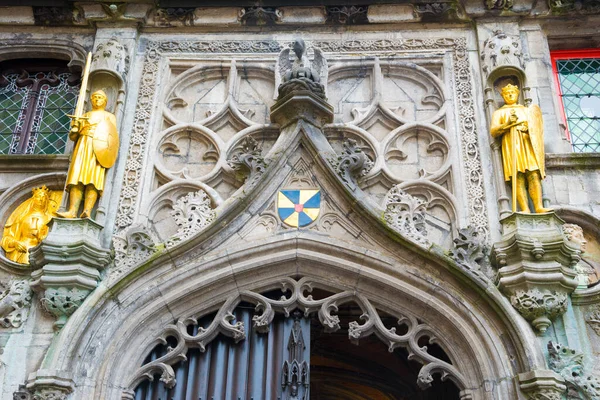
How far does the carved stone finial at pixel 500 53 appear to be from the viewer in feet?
32.3

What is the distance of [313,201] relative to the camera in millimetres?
9133

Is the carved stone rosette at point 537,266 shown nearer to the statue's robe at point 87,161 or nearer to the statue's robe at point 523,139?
the statue's robe at point 523,139

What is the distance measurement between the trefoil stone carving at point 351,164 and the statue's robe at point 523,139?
145cm

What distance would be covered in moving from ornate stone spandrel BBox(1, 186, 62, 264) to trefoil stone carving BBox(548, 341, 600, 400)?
17.0 feet

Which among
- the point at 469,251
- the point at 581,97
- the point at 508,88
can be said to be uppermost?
the point at 581,97

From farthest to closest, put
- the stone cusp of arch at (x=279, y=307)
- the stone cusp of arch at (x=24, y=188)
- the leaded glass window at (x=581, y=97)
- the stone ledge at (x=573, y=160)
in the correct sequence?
the leaded glass window at (x=581, y=97) → the stone cusp of arch at (x=24, y=188) → the stone ledge at (x=573, y=160) → the stone cusp of arch at (x=279, y=307)

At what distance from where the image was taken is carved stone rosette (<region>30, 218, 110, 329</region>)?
830cm

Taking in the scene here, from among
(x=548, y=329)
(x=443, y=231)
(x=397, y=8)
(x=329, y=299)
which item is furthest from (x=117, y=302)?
(x=397, y=8)

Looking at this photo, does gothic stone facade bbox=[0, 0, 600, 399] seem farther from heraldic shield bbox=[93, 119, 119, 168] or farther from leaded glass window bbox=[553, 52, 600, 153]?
leaded glass window bbox=[553, 52, 600, 153]

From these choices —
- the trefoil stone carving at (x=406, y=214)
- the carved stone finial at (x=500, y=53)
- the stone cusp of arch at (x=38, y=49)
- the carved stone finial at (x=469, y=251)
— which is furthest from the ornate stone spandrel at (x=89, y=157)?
the carved stone finial at (x=500, y=53)

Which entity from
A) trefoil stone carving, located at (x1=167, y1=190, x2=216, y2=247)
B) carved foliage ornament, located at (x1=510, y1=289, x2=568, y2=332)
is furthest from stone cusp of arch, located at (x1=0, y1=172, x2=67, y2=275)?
carved foliage ornament, located at (x1=510, y1=289, x2=568, y2=332)

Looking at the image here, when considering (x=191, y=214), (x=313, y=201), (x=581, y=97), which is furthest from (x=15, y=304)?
(x=581, y=97)

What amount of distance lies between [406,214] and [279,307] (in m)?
1.63

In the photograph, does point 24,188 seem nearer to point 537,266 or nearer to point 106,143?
point 106,143
